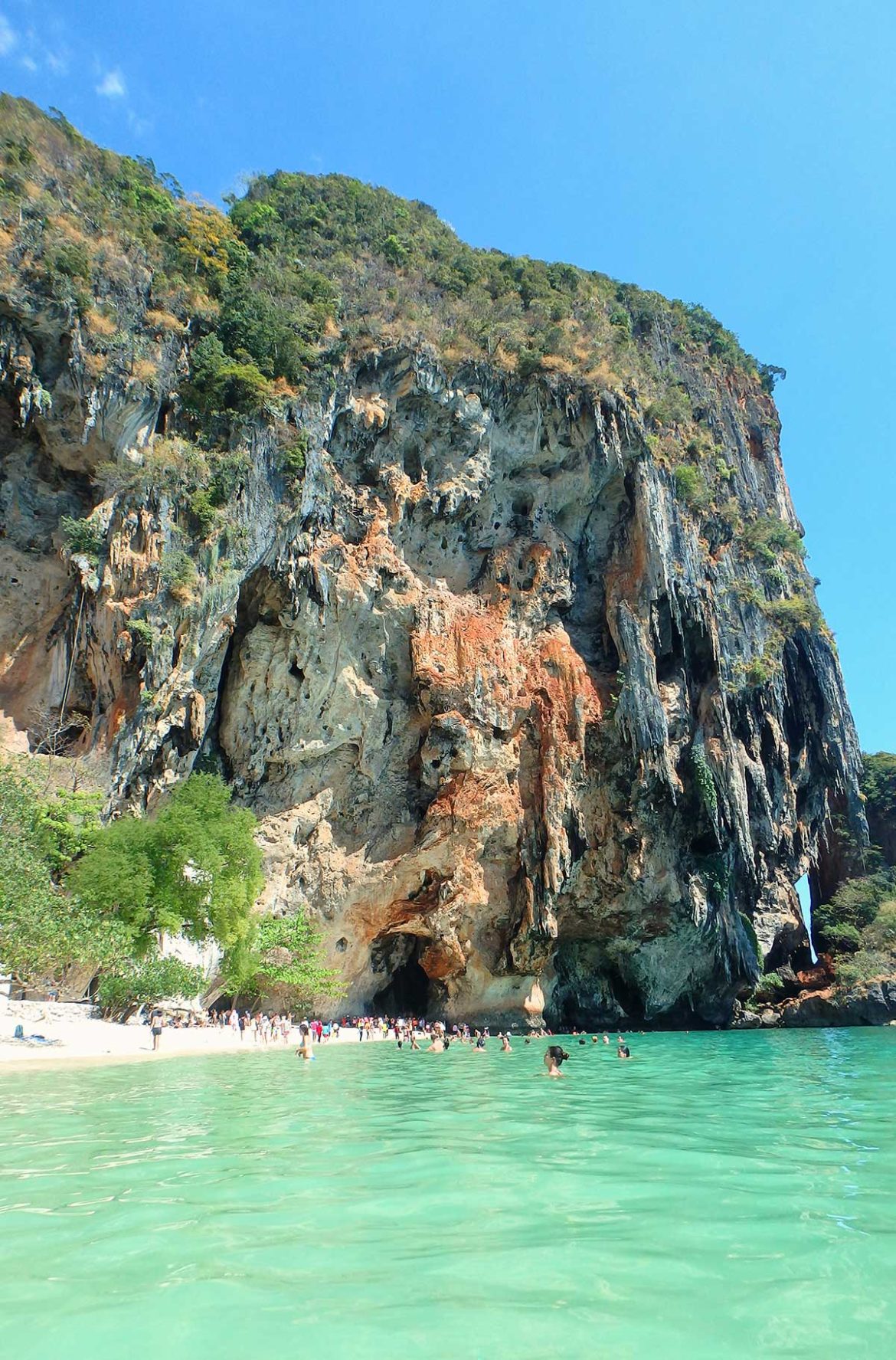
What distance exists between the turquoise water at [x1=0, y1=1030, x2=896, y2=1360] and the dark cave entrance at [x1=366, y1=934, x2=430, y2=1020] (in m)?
25.3

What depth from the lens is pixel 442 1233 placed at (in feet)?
14.5

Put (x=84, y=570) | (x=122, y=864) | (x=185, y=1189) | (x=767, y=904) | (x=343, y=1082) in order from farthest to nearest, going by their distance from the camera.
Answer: (x=767, y=904)
(x=84, y=570)
(x=122, y=864)
(x=343, y=1082)
(x=185, y=1189)

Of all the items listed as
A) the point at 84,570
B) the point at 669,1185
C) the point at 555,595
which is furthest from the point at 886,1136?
the point at 555,595

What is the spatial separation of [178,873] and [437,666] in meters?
14.1

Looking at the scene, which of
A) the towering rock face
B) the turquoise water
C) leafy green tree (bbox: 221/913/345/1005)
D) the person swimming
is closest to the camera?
the turquoise water

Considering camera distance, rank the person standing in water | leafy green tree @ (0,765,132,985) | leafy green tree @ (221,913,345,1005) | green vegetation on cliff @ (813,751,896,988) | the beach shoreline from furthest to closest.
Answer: green vegetation on cliff @ (813,751,896,988), leafy green tree @ (221,913,345,1005), the person standing in water, leafy green tree @ (0,765,132,985), the beach shoreline

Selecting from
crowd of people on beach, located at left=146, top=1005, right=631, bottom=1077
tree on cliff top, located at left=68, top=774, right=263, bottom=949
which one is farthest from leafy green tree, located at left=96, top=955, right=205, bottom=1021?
tree on cliff top, located at left=68, top=774, right=263, bottom=949

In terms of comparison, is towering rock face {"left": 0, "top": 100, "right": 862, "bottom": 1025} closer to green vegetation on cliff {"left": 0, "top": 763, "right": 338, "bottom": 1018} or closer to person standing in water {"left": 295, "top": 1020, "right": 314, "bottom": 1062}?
green vegetation on cliff {"left": 0, "top": 763, "right": 338, "bottom": 1018}

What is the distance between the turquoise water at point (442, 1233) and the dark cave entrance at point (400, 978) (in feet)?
83.0

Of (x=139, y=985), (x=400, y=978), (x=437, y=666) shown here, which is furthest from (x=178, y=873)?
(x=400, y=978)

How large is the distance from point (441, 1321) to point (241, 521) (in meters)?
27.3

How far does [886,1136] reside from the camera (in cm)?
814

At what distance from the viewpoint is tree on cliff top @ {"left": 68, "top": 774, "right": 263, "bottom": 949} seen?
21547 millimetres

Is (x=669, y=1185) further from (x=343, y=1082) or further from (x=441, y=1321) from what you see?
(x=343, y=1082)
